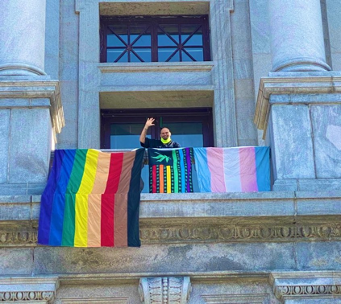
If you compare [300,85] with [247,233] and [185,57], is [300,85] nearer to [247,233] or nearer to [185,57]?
[247,233]

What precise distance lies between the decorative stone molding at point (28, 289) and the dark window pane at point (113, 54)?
29.8 ft

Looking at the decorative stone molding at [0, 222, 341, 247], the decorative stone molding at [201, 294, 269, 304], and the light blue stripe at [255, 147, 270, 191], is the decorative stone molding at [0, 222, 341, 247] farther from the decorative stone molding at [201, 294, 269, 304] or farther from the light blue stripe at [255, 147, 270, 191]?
the light blue stripe at [255, 147, 270, 191]

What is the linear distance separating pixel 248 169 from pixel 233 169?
0.94 ft

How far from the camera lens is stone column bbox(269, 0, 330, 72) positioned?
20.7 metres

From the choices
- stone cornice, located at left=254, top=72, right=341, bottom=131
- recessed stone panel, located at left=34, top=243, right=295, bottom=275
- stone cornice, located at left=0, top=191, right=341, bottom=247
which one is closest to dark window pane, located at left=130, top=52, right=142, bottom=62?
stone cornice, located at left=254, top=72, right=341, bottom=131

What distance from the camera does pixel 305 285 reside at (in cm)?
1820

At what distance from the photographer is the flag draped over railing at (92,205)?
18.4 meters

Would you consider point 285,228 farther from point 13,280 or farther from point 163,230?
point 13,280

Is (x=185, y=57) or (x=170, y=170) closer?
(x=170, y=170)

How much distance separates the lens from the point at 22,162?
19312 millimetres

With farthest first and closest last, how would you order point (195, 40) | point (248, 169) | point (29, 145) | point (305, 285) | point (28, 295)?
point (195, 40) < point (248, 169) < point (29, 145) < point (305, 285) < point (28, 295)

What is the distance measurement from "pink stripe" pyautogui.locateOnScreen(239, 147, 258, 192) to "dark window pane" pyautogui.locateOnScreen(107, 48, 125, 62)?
22.5 ft

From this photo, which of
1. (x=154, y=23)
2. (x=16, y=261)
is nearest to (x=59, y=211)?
(x=16, y=261)

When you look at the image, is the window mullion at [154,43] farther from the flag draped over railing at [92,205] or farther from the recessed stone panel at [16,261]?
the recessed stone panel at [16,261]
